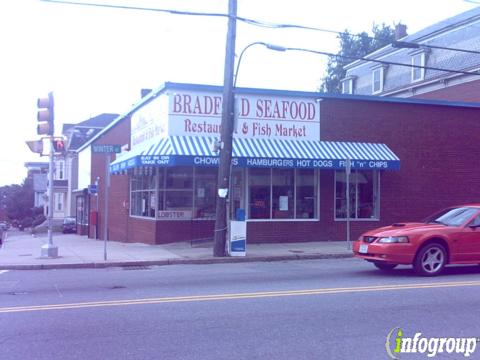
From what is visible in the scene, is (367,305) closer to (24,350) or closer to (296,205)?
(24,350)

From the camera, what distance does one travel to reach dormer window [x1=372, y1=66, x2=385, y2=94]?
37756 mm

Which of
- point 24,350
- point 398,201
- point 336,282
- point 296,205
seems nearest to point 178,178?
point 296,205

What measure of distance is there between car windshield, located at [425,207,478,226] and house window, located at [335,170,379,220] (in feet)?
25.4

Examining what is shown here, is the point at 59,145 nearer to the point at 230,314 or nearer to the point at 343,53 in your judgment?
the point at 230,314

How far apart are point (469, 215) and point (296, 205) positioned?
8365 millimetres

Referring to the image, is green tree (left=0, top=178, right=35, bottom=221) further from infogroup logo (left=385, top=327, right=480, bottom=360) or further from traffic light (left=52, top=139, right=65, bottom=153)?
infogroup logo (left=385, top=327, right=480, bottom=360)

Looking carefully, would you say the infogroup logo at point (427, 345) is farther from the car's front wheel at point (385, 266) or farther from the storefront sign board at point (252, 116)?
the storefront sign board at point (252, 116)

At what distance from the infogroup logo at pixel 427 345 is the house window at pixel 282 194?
13.1 meters

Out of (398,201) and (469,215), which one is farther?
(398,201)

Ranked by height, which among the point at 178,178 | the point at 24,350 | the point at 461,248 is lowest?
the point at 24,350

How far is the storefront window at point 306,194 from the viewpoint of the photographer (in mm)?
20656

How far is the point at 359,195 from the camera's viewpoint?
21469 mm

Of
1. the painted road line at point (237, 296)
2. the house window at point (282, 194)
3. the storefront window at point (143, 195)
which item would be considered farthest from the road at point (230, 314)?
the storefront window at point (143, 195)

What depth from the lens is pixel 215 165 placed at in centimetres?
1842
